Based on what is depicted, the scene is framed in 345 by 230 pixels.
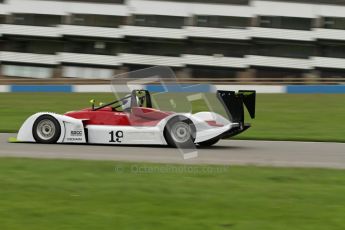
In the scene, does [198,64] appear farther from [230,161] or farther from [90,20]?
[230,161]

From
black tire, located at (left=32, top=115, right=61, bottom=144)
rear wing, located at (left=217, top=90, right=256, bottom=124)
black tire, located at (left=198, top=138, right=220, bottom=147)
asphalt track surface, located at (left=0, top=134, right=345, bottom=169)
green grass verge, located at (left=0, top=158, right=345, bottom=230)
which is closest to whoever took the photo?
green grass verge, located at (left=0, top=158, right=345, bottom=230)

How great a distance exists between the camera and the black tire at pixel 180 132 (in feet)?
35.2

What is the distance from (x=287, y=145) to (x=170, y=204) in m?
6.39

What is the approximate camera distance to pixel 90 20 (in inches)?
2040

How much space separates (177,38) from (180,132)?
39.1 meters

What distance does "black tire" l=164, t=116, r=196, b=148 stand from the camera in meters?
10.7

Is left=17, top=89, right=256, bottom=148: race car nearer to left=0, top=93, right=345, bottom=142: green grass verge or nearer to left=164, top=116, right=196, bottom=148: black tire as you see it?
left=164, top=116, right=196, bottom=148: black tire

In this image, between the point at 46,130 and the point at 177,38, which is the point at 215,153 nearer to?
the point at 46,130

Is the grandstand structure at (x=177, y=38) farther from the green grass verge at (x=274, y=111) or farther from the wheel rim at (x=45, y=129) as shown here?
the wheel rim at (x=45, y=129)

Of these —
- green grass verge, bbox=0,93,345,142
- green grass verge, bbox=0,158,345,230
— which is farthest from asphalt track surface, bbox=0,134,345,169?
green grass verge, bbox=0,93,345,142

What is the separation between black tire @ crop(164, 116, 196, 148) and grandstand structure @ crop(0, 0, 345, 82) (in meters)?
35.6

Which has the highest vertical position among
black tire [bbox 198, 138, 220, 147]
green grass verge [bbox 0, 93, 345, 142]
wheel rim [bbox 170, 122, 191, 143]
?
wheel rim [bbox 170, 122, 191, 143]

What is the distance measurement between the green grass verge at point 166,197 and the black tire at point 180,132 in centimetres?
242

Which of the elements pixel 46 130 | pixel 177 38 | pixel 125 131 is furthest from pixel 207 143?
pixel 177 38
